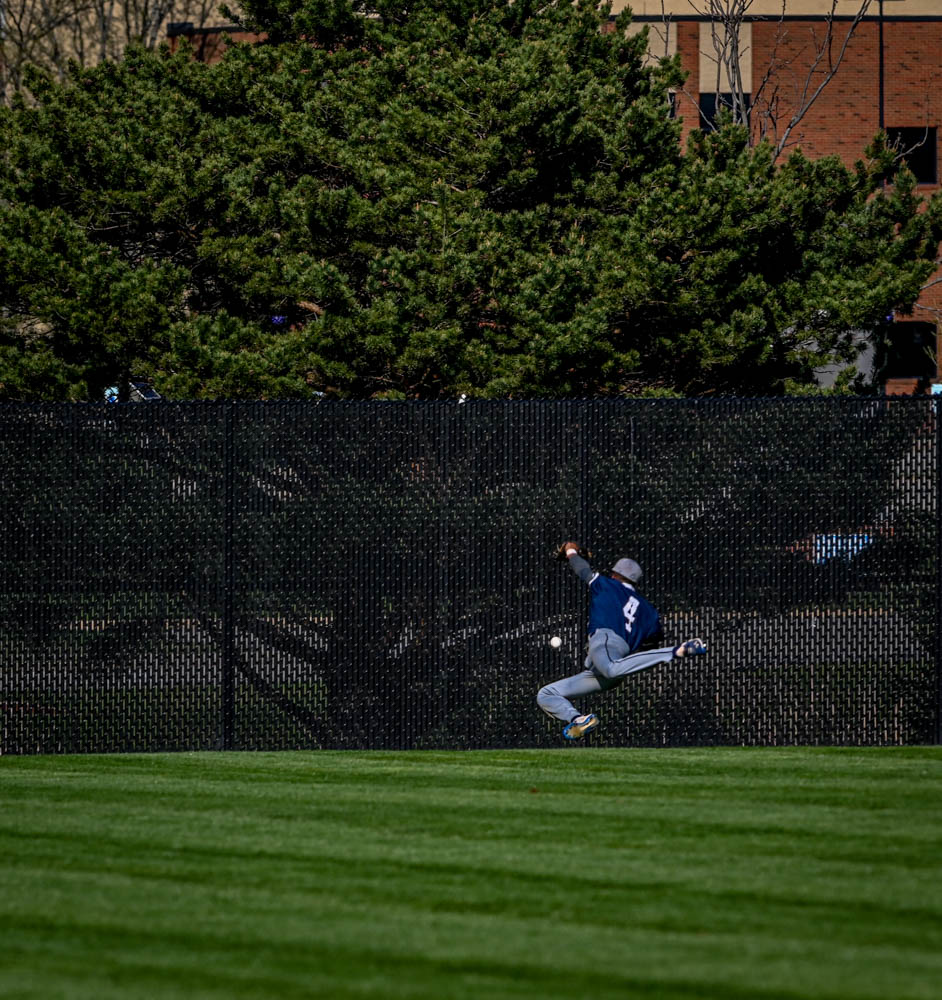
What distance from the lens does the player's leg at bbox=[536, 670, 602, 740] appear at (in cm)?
1202

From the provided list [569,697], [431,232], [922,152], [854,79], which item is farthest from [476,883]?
[922,152]

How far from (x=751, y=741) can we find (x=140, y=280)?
844 centimetres

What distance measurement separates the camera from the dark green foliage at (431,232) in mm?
16828

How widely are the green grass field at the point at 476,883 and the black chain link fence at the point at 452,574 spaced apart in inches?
52.1

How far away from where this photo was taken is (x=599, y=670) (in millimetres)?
11922

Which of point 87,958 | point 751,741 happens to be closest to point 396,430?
point 751,741

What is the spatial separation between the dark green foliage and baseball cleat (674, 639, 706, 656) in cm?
552

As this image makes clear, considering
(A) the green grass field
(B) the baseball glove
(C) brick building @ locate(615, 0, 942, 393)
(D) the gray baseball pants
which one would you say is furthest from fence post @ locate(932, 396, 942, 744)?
(C) brick building @ locate(615, 0, 942, 393)

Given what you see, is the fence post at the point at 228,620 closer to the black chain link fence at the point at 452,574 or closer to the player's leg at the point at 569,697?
the black chain link fence at the point at 452,574

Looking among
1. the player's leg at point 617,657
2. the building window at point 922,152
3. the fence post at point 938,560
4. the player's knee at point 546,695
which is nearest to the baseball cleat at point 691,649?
the player's leg at point 617,657

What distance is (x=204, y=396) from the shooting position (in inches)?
650

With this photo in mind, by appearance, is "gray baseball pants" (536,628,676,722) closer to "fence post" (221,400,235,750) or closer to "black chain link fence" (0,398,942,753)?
"black chain link fence" (0,398,942,753)

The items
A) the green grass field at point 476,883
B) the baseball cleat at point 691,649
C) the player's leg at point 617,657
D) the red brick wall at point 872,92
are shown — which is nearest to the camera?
the green grass field at point 476,883

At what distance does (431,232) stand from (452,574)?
219 inches
